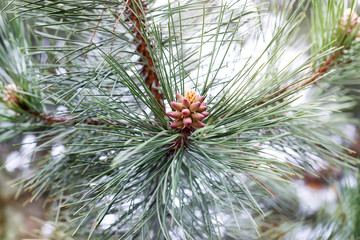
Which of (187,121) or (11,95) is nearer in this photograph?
(187,121)

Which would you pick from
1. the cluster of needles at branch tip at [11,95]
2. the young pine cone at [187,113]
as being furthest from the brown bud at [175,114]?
the cluster of needles at branch tip at [11,95]

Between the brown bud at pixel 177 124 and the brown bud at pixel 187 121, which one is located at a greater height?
the brown bud at pixel 187 121

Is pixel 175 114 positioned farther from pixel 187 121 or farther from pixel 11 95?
pixel 11 95

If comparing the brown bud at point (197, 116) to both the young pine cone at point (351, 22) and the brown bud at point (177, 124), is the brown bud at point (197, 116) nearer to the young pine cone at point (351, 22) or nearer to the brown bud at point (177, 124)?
the brown bud at point (177, 124)

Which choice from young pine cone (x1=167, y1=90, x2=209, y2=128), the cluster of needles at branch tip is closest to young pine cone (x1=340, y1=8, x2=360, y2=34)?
young pine cone (x1=167, y1=90, x2=209, y2=128)

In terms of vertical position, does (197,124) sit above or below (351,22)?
below

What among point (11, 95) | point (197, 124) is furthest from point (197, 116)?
point (11, 95)

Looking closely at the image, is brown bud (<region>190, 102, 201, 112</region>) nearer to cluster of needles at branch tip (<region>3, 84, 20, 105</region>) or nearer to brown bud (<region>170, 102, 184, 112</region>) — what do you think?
brown bud (<region>170, 102, 184, 112</region>)

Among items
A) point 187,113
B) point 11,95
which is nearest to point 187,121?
point 187,113

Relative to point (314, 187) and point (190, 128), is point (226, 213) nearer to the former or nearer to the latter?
point (190, 128)
